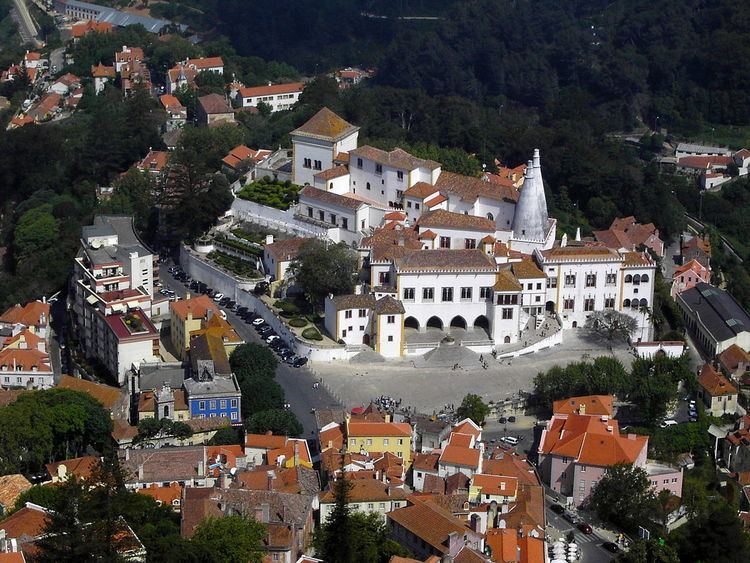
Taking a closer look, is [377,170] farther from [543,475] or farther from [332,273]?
[543,475]

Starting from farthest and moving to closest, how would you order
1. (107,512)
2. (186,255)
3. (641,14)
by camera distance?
(641,14)
(186,255)
(107,512)

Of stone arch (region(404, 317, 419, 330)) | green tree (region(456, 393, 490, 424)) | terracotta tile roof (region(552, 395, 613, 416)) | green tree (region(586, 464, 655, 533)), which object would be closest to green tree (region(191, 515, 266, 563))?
green tree (region(586, 464, 655, 533))

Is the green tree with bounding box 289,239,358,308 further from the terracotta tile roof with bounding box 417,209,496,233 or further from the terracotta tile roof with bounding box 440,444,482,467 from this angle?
the terracotta tile roof with bounding box 440,444,482,467

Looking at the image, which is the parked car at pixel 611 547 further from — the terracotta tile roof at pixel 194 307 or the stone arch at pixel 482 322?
the terracotta tile roof at pixel 194 307

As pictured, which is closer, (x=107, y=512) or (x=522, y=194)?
(x=107, y=512)

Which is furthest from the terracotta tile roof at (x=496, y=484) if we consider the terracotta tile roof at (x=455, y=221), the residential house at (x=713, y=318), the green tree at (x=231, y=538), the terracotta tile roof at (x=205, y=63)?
the terracotta tile roof at (x=205, y=63)

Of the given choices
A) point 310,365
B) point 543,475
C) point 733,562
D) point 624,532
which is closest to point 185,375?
point 310,365

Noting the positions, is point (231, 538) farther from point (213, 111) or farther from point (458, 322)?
point (213, 111)
